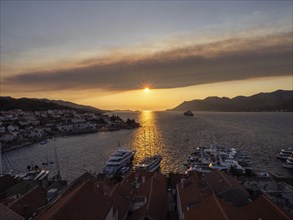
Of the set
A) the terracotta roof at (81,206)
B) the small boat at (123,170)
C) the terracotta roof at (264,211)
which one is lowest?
the small boat at (123,170)

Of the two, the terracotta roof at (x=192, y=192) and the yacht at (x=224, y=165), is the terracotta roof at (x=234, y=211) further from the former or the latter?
the yacht at (x=224, y=165)

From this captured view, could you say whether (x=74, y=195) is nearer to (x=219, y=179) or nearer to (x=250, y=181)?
(x=219, y=179)

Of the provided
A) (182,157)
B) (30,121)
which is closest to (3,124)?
(30,121)

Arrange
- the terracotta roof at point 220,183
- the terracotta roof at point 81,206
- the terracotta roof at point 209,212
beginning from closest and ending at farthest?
1. the terracotta roof at point 81,206
2. the terracotta roof at point 209,212
3. the terracotta roof at point 220,183

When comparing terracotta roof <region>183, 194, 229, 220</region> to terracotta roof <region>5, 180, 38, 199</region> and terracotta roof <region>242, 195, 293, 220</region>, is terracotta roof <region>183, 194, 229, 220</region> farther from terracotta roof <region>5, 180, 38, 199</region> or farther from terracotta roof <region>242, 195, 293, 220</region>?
terracotta roof <region>5, 180, 38, 199</region>

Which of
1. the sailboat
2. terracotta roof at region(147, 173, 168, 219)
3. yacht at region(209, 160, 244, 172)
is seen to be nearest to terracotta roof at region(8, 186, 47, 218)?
terracotta roof at region(147, 173, 168, 219)

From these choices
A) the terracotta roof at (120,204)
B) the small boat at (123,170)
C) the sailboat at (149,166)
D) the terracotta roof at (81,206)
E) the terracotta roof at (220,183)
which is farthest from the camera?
the small boat at (123,170)

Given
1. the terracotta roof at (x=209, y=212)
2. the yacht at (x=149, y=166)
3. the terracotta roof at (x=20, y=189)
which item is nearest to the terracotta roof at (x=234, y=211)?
the terracotta roof at (x=209, y=212)
